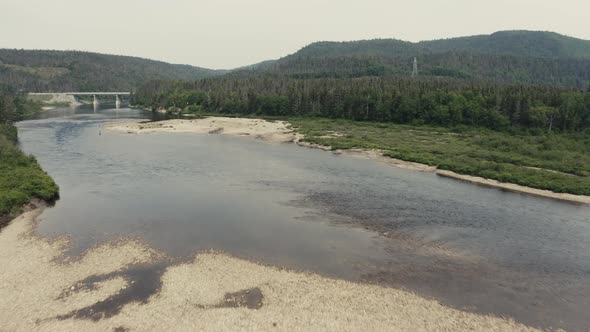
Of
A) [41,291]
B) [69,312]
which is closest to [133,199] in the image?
[41,291]

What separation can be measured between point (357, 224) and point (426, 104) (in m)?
97.1

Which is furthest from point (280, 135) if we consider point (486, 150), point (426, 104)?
point (426, 104)

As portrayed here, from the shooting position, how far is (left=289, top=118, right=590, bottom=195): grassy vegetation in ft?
186

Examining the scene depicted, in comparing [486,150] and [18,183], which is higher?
[486,150]

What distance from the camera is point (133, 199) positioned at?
153 feet

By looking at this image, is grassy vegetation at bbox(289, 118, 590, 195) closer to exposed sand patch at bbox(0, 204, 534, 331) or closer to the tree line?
the tree line

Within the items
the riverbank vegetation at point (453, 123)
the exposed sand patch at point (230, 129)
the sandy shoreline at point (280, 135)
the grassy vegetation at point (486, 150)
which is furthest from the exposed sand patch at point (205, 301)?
the exposed sand patch at point (230, 129)

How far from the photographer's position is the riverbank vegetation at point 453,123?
63713 millimetres

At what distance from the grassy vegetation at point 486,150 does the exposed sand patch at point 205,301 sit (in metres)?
40.0

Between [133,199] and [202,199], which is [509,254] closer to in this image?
[202,199]

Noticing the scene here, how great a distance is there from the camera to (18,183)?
144 feet

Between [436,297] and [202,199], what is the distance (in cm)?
3065

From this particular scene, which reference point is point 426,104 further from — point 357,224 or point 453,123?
point 357,224

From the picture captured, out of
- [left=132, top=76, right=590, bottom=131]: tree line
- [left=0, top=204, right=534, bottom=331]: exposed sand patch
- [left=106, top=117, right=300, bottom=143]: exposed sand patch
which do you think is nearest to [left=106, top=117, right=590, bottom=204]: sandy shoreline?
[left=106, top=117, right=300, bottom=143]: exposed sand patch
